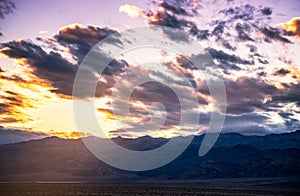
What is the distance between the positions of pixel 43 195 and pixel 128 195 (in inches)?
1158

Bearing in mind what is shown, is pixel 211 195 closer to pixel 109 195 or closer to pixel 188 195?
pixel 188 195

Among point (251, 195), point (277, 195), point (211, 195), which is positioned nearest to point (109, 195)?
point (211, 195)

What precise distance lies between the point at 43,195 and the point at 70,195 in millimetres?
10152

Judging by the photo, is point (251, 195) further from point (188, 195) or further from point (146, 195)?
point (146, 195)

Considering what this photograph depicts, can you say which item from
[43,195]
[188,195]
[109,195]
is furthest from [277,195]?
[43,195]

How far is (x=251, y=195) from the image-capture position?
10875cm

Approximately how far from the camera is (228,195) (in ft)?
353

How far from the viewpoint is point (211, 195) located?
A: 344ft

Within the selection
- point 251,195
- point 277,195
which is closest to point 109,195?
point 251,195

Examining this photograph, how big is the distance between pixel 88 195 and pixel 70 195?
5.93 m

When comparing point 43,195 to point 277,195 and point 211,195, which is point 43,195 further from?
point 277,195

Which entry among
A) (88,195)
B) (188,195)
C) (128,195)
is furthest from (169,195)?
(88,195)

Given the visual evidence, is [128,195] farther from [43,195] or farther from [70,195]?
[43,195]

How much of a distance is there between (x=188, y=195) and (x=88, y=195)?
3354cm
